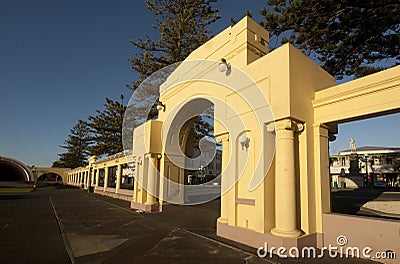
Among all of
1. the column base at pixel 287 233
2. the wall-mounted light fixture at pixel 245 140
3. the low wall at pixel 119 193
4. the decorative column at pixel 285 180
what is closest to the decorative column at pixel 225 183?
the wall-mounted light fixture at pixel 245 140

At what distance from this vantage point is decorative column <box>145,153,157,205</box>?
1110cm

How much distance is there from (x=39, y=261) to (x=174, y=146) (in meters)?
7.27

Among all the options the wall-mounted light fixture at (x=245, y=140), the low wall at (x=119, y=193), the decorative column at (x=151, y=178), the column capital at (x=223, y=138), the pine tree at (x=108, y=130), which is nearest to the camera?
the wall-mounted light fixture at (x=245, y=140)

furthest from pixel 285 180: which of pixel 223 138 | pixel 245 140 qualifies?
pixel 223 138

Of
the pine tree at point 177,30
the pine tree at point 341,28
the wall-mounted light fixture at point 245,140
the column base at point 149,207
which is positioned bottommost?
the column base at point 149,207

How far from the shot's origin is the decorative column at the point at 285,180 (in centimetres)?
501

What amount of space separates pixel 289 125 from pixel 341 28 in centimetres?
600

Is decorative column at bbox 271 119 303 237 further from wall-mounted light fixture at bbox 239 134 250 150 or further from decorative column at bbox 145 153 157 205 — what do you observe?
decorative column at bbox 145 153 157 205

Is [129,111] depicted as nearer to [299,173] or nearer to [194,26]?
[194,26]

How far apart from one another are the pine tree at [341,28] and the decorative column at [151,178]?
714cm

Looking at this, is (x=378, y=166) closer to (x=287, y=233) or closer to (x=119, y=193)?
(x=119, y=193)

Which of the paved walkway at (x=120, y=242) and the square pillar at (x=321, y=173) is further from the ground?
the square pillar at (x=321, y=173)

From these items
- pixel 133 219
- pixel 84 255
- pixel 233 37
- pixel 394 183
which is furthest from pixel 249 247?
pixel 394 183

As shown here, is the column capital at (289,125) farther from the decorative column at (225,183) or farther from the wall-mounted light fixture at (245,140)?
the decorative column at (225,183)
